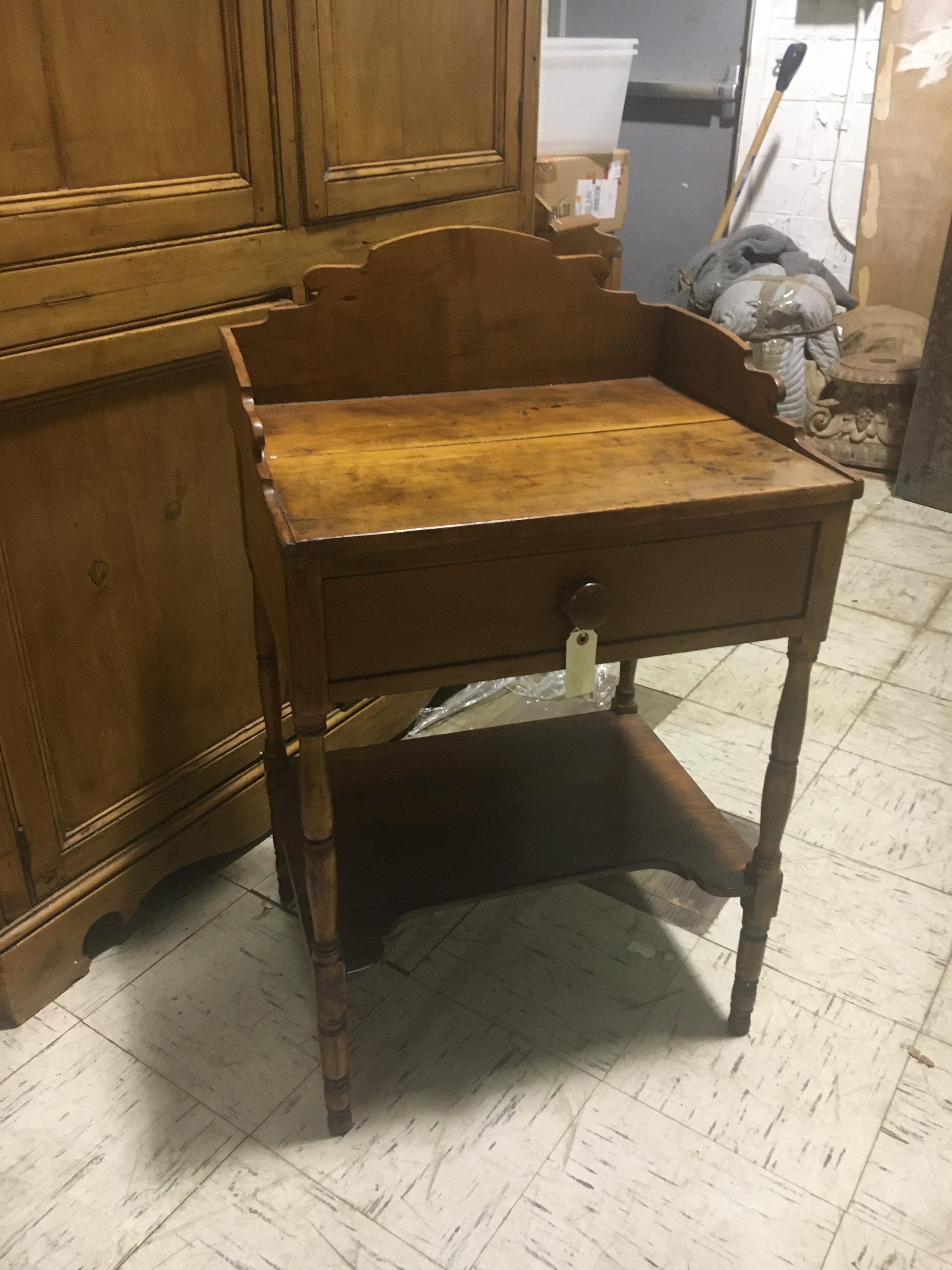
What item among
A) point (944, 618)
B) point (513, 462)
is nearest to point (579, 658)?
point (513, 462)

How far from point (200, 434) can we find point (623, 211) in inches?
82.1

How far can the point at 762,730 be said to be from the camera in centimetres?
201

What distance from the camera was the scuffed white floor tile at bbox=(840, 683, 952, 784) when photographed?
6.27ft

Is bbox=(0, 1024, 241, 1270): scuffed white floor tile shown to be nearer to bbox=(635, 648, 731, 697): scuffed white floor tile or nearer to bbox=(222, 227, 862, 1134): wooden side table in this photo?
bbox=(222, 227, 862, 1134): wooden side table

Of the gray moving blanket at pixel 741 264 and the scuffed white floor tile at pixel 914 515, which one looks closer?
the scuffed white floor tile at pixel 914 515

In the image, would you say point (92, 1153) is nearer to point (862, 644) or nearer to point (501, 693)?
point (501, 693)

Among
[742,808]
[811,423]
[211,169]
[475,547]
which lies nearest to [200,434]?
[211,169]

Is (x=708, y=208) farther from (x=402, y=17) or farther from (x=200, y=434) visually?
(x=200, y=434)

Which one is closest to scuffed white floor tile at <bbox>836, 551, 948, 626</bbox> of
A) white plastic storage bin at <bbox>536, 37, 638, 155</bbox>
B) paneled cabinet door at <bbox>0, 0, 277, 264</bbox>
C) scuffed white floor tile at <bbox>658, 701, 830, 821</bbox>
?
scuffed white floor tile at <bbox>658, 701, 830, 821</bbox>

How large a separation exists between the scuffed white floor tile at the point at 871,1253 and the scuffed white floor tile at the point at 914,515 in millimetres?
2161

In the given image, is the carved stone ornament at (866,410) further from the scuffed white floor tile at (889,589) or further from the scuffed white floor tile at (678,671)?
the scuffed white floor tile at (678,671)

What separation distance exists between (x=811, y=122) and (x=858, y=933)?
317 cm

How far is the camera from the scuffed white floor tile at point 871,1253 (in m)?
1.10

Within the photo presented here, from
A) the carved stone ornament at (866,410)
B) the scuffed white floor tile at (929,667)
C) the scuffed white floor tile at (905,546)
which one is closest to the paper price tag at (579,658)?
the scuffed white floor tile at (929,667)
